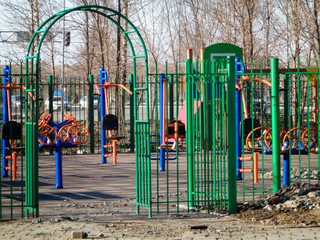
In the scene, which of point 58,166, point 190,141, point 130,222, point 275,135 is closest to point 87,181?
point 58,166

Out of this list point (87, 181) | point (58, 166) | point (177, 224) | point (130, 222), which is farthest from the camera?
point (87, 181)

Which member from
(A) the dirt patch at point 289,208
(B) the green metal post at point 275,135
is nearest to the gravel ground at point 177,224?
(A) the dirt patch at point 289,208

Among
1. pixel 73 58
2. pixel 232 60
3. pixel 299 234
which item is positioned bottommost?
pixel 299 234

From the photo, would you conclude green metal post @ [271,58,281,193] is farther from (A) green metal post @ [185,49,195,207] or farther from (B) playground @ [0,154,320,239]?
(A) green metal post @ [185,49,195,207]

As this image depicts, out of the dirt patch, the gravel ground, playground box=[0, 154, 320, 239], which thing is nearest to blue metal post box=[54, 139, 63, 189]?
playground box=[0, 154, 320, 239]

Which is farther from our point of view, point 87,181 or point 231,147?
point 87,181

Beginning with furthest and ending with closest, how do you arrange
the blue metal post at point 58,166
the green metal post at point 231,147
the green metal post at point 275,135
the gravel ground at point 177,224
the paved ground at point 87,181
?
the blue metal post at point 58,166 → the paved ground at point 87,181 → the green metal post at point 275,135 → the green metal post at point 231,147 → the gravel ground at point 177,224

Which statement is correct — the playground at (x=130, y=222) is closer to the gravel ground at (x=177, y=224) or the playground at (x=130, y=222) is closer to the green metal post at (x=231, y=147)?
the gravel ground at (x=177, y=224)

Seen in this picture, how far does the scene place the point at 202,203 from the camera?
8539mm

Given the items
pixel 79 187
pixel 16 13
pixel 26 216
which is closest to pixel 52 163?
pixel 79 187

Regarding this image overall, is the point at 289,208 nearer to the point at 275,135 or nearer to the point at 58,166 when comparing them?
the point at 275,135

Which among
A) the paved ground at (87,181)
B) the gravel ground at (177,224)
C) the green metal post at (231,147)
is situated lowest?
the gravel ground at (177,224)

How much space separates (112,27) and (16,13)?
436 cm

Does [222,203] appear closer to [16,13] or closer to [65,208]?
[65,208]
